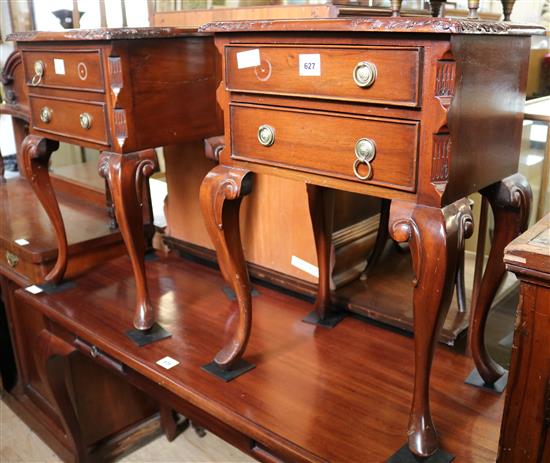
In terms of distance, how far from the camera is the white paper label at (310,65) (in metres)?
0.94

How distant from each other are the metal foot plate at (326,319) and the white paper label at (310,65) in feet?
2.20

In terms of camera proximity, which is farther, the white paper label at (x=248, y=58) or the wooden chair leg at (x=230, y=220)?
the wooden chair leg at (x=230, y=220)

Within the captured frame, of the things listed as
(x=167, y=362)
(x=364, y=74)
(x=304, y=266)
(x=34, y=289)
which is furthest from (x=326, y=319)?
(x=34, y=289)

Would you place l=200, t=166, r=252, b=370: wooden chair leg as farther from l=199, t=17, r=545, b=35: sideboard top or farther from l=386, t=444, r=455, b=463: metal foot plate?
l=386, t=444, r=455, b=463: metal foot plate

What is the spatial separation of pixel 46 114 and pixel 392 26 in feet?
3.26

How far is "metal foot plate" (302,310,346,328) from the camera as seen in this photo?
1438mm

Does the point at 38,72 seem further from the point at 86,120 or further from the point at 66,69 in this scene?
the point at 86,120

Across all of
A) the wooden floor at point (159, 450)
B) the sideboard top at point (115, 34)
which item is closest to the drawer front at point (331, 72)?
the sideboard top at point (115, 34)

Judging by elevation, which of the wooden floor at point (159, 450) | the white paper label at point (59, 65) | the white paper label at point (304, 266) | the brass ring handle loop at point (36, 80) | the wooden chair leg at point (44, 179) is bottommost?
the wooden floor at point (159, 450)

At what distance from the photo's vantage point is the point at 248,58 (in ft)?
3.43

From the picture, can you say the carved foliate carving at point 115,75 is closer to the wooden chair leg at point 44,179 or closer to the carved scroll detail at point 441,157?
the wooden chair leg at point 44,179

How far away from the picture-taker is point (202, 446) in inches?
72.9

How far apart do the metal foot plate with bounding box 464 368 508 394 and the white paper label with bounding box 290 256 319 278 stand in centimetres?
46

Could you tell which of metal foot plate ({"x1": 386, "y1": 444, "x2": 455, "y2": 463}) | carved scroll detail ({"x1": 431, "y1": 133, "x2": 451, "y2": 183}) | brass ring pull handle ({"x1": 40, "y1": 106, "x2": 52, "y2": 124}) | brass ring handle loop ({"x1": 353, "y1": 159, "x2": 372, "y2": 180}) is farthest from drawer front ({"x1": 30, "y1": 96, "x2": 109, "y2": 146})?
metal foot plate ({"x1": 386, "y1": 444, "x2": 455, "y2": 463})
